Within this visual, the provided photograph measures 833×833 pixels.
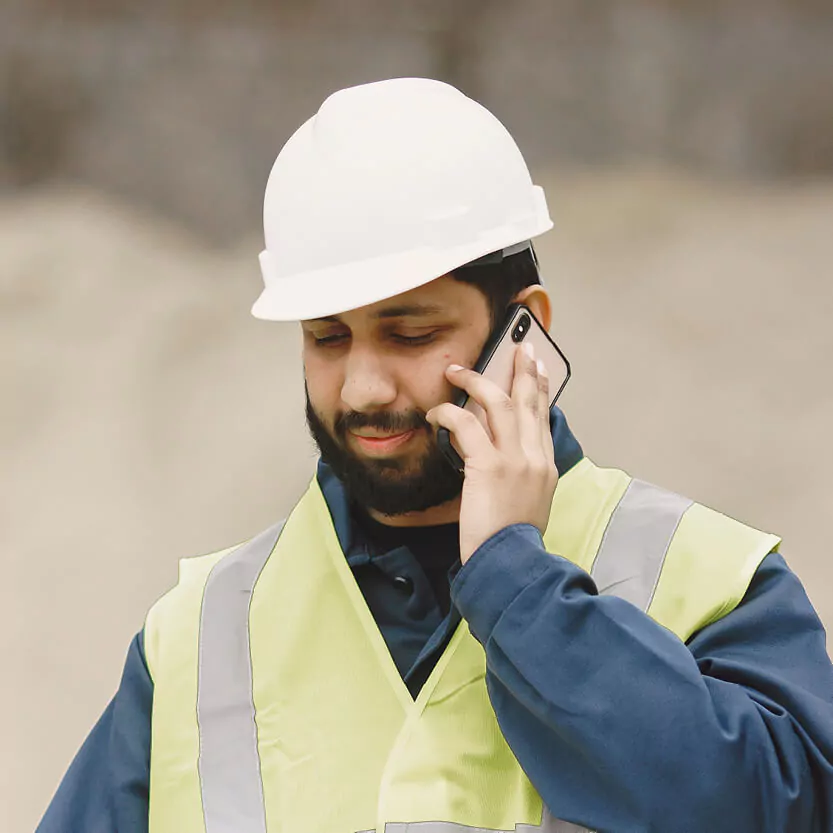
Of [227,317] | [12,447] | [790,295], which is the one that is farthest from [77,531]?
[790,295]

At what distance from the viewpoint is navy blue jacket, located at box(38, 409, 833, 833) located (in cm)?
125

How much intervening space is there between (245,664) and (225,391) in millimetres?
1642

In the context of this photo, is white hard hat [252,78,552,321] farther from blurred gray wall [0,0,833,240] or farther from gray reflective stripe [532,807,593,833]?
blurred gray wall [0,0,833,240]

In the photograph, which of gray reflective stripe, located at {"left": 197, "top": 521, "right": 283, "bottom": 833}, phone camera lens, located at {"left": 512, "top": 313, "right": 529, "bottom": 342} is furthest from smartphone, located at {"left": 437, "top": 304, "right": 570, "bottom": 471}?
gray reflective stripe, located at {"left": 197, "top": 521, "right": 283, "bottom": 833}

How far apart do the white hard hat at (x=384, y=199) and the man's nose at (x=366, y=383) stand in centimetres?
5

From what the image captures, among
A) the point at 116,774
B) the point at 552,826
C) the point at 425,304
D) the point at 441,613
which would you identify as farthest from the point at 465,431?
the point at 116,774

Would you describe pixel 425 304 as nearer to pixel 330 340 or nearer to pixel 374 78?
pixel 330 340

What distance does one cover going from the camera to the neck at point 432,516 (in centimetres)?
161

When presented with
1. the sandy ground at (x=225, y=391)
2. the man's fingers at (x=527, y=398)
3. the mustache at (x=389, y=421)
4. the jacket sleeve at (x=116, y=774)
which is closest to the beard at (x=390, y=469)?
the mustache at (x=389, y=421)

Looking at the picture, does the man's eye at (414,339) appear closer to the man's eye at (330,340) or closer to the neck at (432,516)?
the man's eye at (330,340)

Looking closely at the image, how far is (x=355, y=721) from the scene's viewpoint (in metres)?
1.51

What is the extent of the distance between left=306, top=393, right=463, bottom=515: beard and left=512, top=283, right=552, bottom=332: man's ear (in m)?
0.19

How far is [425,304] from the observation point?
4.84 ft

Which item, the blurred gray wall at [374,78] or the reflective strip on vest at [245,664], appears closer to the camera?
the reflective strip on vest at [245,664]
